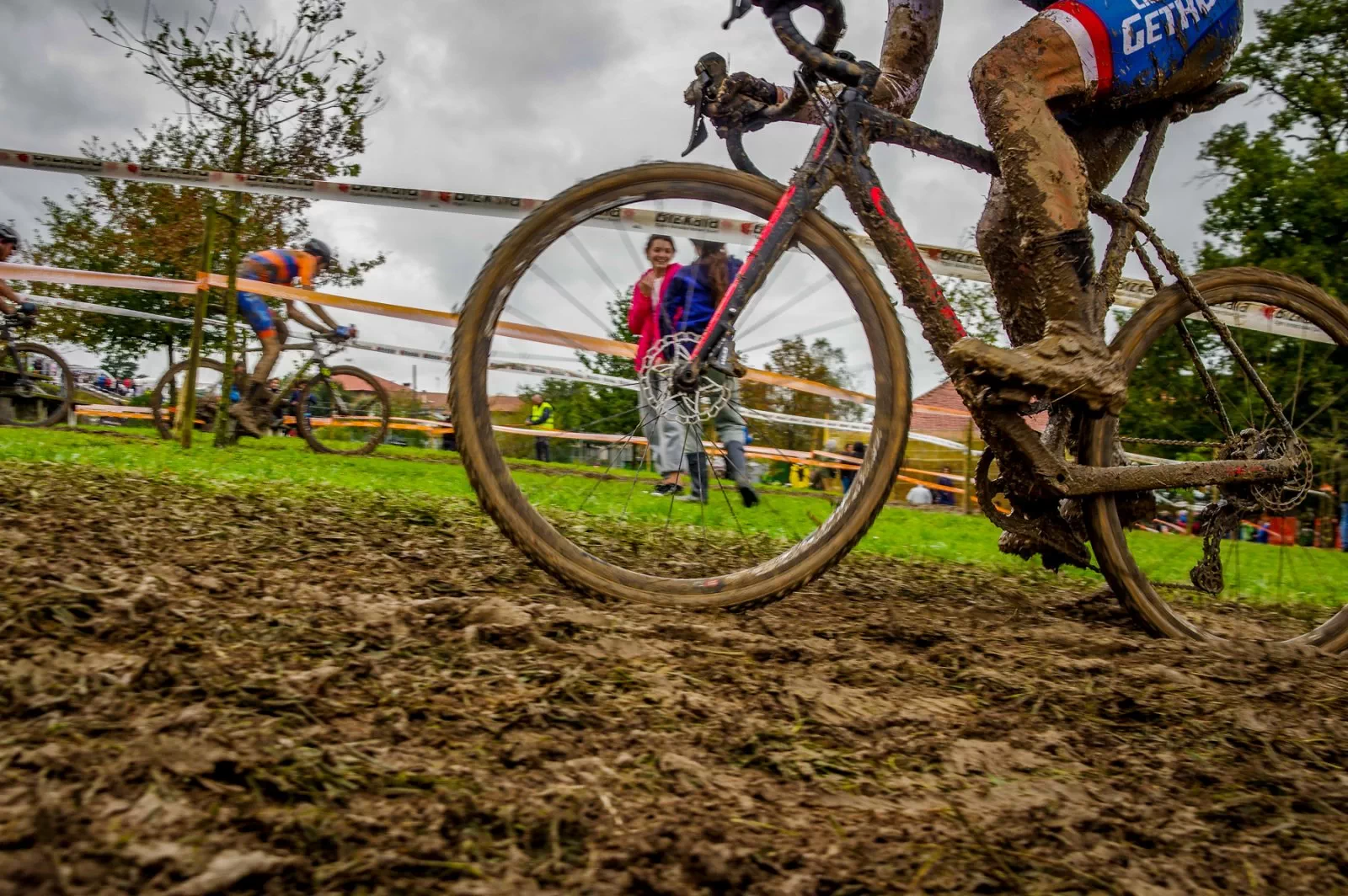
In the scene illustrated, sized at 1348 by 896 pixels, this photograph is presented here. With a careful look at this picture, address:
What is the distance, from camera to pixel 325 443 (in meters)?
10.4

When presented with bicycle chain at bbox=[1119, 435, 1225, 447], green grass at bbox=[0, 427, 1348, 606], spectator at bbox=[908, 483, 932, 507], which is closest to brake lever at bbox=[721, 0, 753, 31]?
green grass at bbox=[0, 427, 1348, 606]

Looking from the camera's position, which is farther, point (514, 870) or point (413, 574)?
point (413, 574)

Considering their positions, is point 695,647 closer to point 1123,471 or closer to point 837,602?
point 837,602

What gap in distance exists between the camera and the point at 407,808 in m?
1.37

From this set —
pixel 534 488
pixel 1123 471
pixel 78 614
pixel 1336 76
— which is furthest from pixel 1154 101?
pixel 1336 76

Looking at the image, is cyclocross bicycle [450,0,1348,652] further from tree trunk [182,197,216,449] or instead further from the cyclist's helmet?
the cyclist's helmet

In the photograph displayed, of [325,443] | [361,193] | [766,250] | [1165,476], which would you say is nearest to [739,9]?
[766,250]

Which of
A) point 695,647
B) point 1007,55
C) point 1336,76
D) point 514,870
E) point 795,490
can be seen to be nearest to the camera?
point 514,870

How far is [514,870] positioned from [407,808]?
0.20 metres

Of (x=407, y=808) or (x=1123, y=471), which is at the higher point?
(x=1123, y=471)

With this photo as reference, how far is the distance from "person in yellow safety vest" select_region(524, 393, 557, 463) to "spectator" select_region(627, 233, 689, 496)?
31 cm

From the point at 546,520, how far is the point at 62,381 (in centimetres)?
1144

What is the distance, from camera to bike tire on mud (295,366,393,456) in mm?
10188

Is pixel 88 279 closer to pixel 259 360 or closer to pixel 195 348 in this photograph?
pixel 259 360
